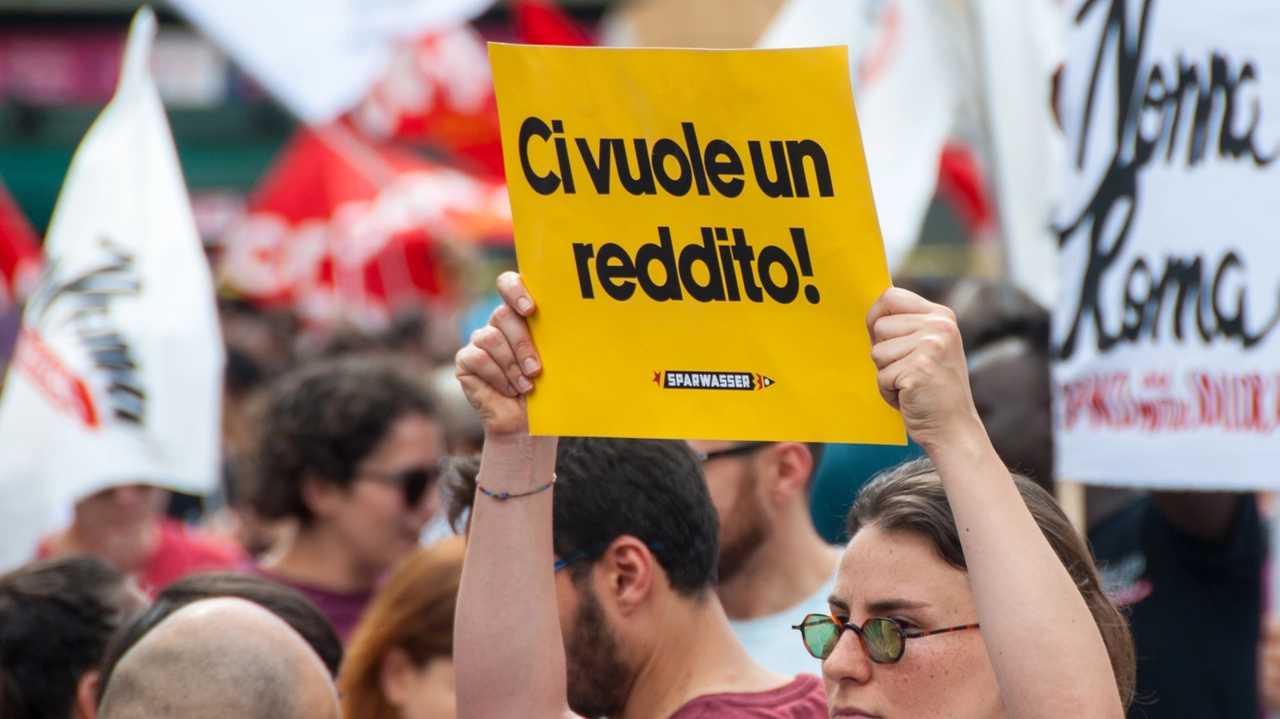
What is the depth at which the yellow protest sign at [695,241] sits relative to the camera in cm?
194

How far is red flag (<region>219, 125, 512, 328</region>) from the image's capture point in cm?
1023

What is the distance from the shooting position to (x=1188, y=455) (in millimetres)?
3100

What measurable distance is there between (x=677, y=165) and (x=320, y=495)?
2784 mm

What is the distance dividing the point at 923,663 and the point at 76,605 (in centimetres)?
190

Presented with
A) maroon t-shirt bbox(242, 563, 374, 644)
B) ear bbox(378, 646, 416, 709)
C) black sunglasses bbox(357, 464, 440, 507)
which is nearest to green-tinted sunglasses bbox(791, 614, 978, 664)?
ear bbox(378, 646, 416, 709)

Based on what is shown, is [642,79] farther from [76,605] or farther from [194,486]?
[194,486]

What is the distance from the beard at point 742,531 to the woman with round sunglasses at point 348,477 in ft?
5.15

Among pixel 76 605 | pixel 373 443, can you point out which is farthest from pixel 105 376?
pixel 76 605

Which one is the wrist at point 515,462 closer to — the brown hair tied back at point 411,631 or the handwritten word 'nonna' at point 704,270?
the handwritten word 'nonna' at point 704,270

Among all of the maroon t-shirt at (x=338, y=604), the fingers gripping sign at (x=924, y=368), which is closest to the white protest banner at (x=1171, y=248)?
the fingers gripping sign at (x=924, y=368)

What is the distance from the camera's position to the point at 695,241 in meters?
2.04

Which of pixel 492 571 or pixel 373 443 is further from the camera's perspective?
pixel 373 443

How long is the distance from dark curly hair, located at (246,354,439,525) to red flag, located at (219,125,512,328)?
5310 millimetres

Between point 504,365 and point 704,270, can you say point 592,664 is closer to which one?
point 504,365
